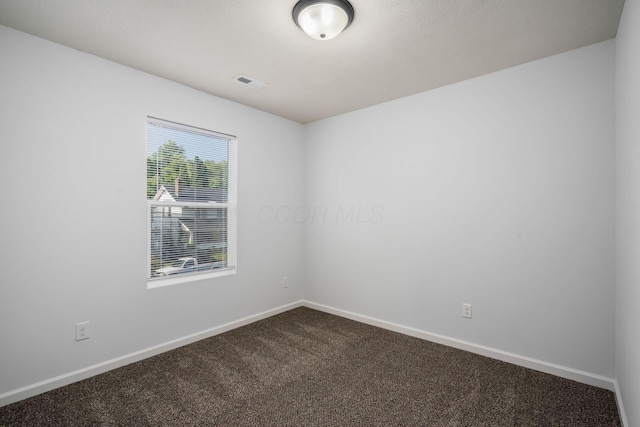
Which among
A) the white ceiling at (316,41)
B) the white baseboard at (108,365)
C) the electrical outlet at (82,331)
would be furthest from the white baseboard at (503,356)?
the electrical outlet at (82,331)

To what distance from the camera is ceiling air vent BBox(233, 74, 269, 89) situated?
2891 mm

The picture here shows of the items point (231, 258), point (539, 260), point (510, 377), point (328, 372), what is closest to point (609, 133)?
point (539, 260)

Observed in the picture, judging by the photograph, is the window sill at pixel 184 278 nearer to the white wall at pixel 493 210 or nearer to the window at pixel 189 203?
the window at pixel 189 203

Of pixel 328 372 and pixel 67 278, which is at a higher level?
pixel 67 278

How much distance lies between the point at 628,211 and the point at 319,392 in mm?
2189

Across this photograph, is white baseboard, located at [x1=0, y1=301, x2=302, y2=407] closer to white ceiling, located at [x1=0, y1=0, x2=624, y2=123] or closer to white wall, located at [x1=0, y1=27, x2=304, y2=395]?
white wall, located at [x1=0, y1=27, x2=304, y2=395]

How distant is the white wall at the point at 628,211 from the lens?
61.0 inches

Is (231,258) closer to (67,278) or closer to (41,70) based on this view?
(67,278)

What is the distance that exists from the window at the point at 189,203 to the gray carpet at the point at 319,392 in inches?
32.8

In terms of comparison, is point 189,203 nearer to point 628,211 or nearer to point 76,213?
point 76,213

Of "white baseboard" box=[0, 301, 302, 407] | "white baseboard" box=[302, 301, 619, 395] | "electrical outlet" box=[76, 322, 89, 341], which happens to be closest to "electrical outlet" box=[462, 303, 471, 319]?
"white baseboard" box=[302, 301, 619, 395]

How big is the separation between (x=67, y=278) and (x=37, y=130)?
1081mm

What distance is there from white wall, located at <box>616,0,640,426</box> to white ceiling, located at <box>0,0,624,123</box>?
1.10 feet

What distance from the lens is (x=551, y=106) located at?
8.23 ft
